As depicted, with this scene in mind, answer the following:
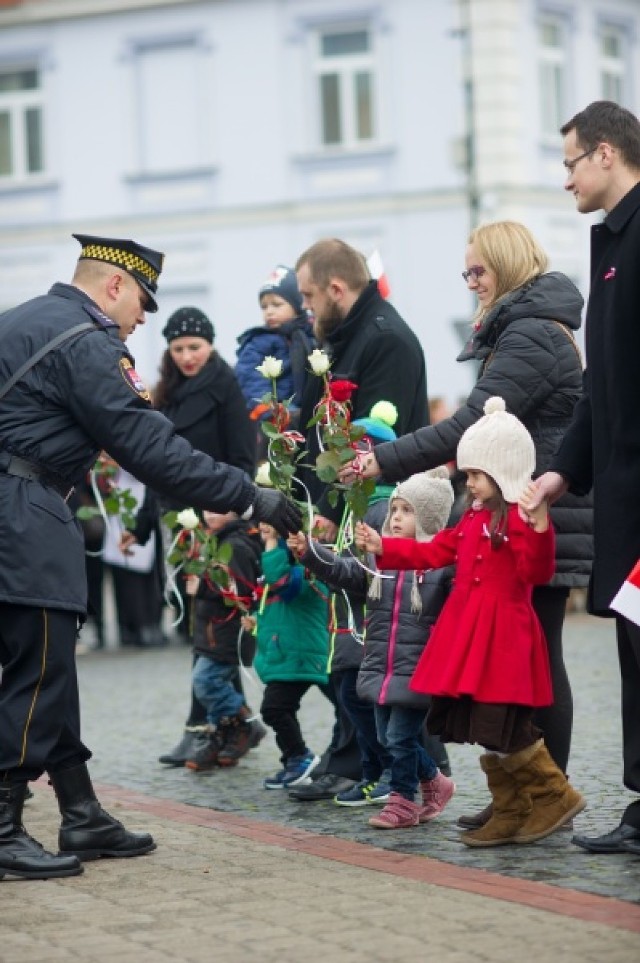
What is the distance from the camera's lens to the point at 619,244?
6.71 m

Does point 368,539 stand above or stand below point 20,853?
above

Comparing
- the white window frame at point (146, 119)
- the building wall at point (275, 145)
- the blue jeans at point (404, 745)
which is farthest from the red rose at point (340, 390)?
the white window frame at point (146, 119)

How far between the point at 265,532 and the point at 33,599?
211 centimetres

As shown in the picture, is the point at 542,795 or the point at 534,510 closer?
the point at 534,510

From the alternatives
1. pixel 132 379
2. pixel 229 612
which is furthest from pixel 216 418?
Answer: pixel 132 379

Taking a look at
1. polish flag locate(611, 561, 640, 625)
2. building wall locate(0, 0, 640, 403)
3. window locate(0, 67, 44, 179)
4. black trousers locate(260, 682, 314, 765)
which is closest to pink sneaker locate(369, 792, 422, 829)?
black trousers locate(260, 682, 314, 765)

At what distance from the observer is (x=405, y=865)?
670 centimetres

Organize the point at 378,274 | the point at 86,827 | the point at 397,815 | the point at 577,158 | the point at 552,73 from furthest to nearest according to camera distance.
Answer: the point at 552,73 < the point at 378,274 < the point at 397,815 < the point at 86,827 < the point at 577,158

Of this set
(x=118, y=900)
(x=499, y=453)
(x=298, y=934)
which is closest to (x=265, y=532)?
(x=499, y=453)

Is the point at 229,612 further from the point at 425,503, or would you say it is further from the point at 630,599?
the point at 630,599

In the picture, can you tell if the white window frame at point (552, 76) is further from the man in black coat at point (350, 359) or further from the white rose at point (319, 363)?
the white rose at point (319, 363)

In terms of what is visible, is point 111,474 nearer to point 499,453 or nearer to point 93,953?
point 499,453

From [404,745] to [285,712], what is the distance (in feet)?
4.48

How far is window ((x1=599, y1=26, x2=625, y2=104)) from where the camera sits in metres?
32.3
